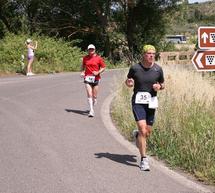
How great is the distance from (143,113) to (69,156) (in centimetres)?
142

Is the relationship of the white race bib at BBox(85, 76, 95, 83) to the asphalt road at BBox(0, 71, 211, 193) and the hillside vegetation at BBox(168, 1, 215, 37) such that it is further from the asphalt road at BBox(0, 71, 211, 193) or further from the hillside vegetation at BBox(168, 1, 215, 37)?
the hillside vegetation at BBox(168, 1, 215, 37)

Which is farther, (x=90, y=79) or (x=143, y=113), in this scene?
(x=90, y=79)

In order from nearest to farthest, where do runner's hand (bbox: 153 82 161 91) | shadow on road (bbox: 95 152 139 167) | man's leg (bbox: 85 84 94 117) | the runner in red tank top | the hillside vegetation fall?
runner's hand (bbox: 153 82 161 91) < shadow on road (bbox: 95 152 139 167) < man's leg (bbox: 85 84 94 117) < the runner in red tank top < the hillside vegetation

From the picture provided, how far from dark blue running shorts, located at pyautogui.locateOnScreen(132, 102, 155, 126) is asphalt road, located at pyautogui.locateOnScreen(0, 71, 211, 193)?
686 mm

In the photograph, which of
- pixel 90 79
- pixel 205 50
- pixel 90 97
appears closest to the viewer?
pixel 205 50

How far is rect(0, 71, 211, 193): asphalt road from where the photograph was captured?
22.1 ft

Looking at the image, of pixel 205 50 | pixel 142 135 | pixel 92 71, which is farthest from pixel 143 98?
pixel 92 71

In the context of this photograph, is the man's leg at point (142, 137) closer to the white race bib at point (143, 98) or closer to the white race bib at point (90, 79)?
the white race bib at point (143, 98)

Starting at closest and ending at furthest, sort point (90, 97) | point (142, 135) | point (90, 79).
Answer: point (142, 135)
point (90, 97)
point (90, 79)

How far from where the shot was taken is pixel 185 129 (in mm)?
8727

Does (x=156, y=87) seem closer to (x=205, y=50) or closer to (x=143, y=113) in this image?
(x=143, y=113)

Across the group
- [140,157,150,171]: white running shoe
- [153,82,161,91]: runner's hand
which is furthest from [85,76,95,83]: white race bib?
[140,157,150,171]: white running shoe

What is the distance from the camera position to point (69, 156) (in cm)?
836

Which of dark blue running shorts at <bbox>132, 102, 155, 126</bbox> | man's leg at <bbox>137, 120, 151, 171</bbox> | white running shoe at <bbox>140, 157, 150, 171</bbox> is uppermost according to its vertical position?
dark blue running shorts at <bbox>132, 102, 155, 126</bbox>
